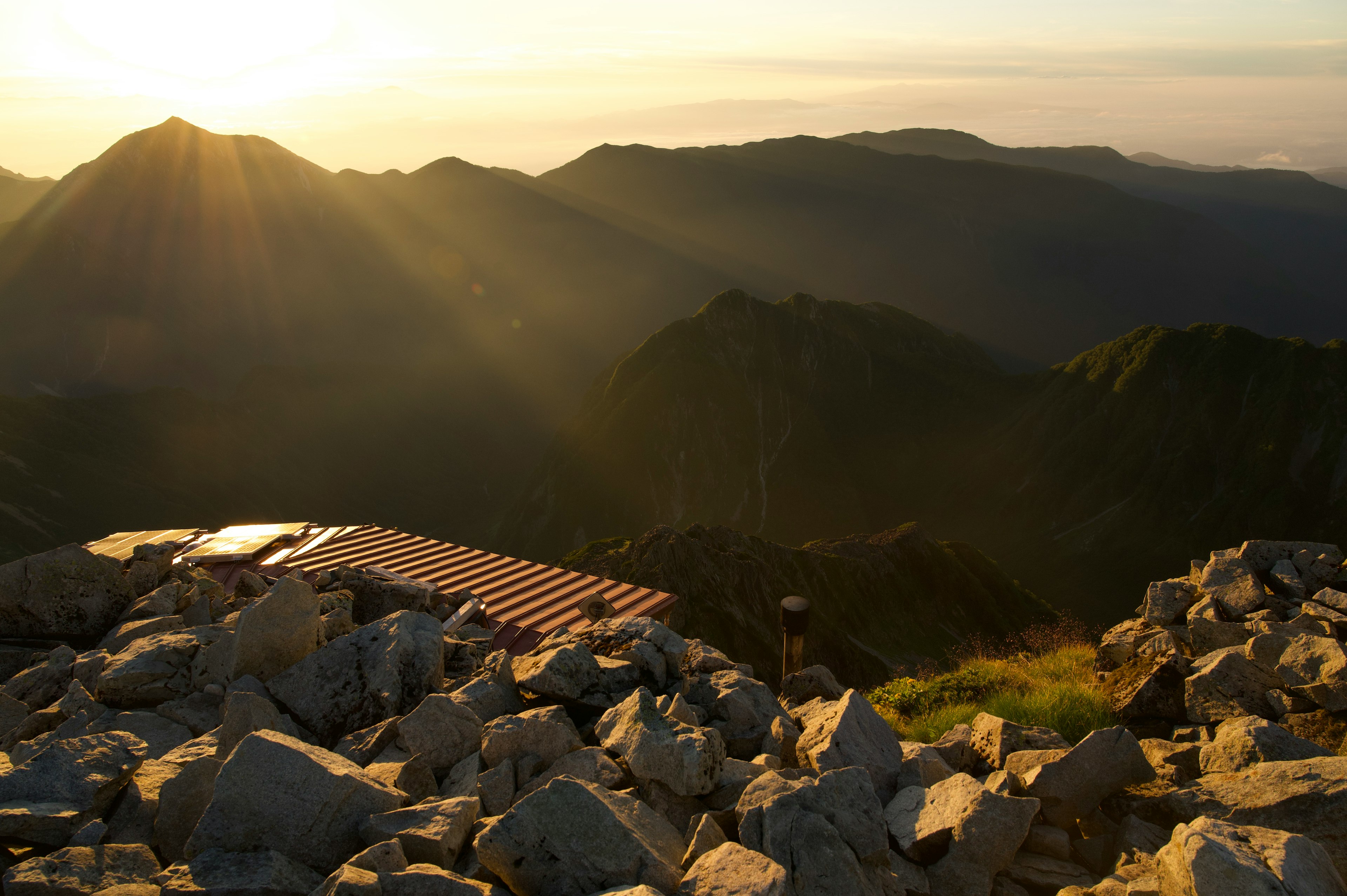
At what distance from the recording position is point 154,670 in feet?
24.1

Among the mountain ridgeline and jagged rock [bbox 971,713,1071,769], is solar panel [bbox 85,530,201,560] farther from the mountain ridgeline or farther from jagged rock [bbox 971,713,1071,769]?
the mountain ridgeline

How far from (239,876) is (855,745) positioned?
473 cm

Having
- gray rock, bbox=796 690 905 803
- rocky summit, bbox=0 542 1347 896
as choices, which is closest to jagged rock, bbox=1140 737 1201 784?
rocky summit, bbox=0 542 1347 896

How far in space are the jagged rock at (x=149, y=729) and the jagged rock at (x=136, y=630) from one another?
1672 mm

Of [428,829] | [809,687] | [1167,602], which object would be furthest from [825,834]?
[1167,602]

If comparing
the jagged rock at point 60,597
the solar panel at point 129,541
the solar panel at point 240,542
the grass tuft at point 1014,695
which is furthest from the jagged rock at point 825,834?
the solar panel at point 129,541

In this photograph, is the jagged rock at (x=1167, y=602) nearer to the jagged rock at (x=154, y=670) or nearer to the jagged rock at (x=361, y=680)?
the jagged rock at (x=361, y=680)

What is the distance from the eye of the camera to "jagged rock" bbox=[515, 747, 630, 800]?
579 cm

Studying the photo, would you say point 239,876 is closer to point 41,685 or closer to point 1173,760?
point 41,685

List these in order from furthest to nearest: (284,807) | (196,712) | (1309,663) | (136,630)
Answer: (136,630) → (1309,663) → (196,712) → (284,807)

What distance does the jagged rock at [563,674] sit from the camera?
7051 mm

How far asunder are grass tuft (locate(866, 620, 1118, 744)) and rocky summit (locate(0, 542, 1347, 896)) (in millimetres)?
629

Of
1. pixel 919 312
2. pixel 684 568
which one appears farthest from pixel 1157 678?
pixel 919 312

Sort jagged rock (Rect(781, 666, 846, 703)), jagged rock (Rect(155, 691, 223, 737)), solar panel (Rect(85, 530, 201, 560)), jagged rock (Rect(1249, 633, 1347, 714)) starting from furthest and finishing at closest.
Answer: solar panel (Rect(85, 530, 201, 560)), jagged rock (Rect(781, 666, 846, 703)), jagged rock (Rect(1249, 633, 1347, 714)), jagged rock (Rect(155, 691, 223, 737))
